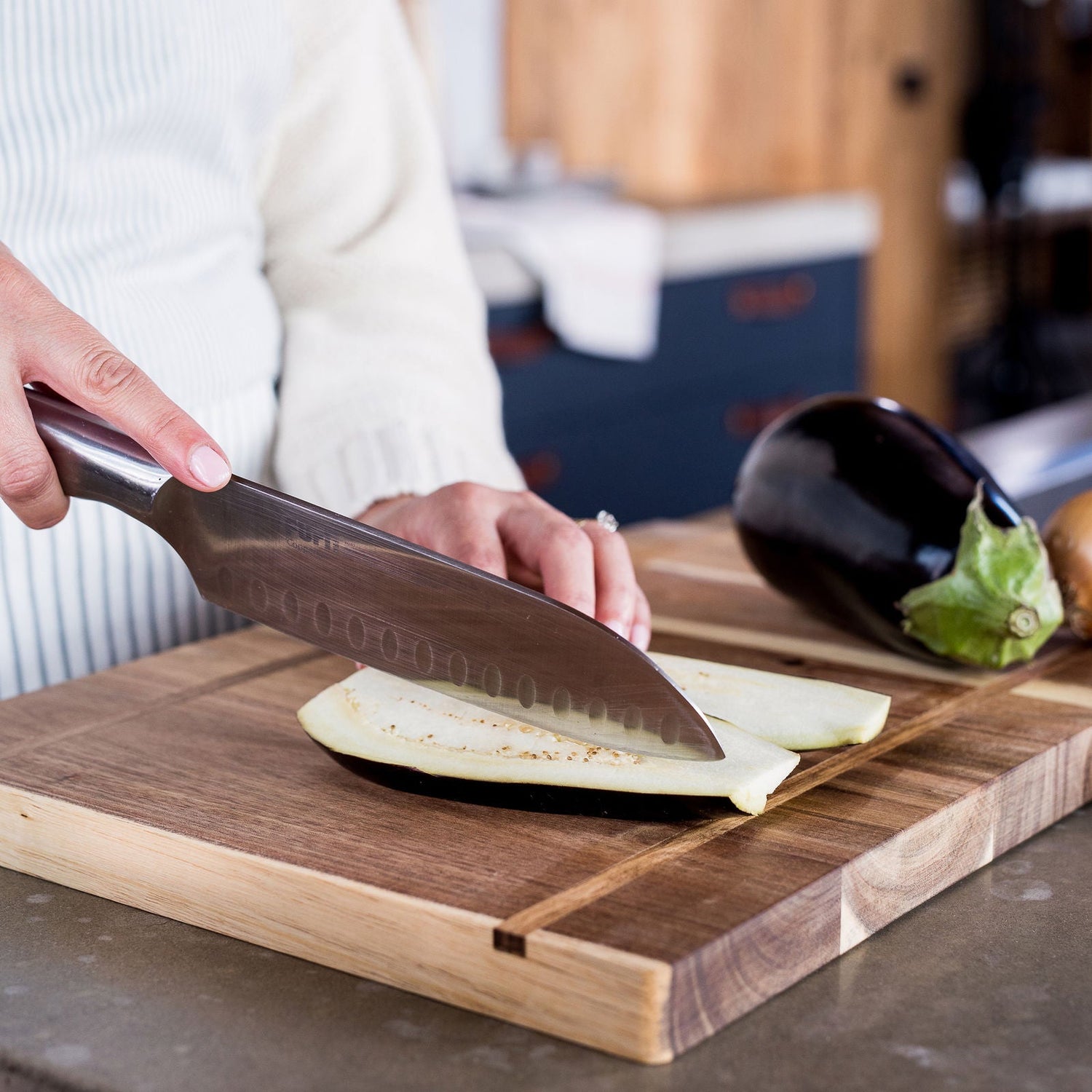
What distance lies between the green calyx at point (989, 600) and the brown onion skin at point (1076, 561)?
0.18 feet

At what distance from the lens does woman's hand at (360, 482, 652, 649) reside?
92cm

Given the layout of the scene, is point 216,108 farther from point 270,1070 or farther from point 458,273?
point 270,1070

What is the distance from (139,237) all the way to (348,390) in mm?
197

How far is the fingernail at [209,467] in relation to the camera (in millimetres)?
761

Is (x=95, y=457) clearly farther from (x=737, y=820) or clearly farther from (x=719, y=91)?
(x=719, y=91)

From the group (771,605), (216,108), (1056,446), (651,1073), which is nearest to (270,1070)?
(651,1073)

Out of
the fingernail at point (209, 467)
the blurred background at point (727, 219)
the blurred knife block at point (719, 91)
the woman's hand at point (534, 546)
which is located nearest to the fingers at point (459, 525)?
the woman's hand at point (534, 546)

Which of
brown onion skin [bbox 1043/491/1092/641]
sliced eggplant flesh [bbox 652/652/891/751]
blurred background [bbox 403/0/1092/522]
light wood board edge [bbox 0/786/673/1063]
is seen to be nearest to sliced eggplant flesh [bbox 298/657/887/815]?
sliced eggplant flesh [bbox 652/652/891/751]

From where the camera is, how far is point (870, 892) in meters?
0.71

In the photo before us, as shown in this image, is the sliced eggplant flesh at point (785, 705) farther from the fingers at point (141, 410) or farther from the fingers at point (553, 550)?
the fingers at point (141, 410)

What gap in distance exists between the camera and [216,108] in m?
1.13

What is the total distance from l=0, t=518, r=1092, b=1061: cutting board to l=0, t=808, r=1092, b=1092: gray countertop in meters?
0.02

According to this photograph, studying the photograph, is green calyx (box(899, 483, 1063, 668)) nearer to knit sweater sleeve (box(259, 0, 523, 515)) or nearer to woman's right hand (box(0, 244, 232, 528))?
knit sweater sleeve (box(259, 0, 523, 515))

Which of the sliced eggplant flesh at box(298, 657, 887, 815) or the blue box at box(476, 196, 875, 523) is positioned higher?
the sliced eggplant flesh at box(298, 657, 887, 815)
